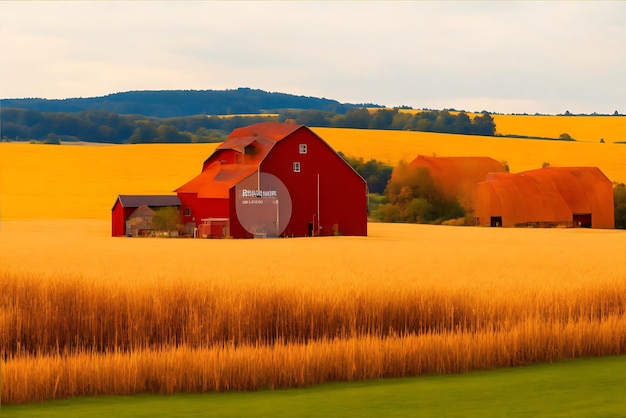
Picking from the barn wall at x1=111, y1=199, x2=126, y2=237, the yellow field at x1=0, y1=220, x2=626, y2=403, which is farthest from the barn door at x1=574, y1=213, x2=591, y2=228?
the yellow field at x1=0, y1=220, x2=626, y2=403

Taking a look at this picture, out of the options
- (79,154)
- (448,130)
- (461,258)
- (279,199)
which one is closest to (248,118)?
(448,130)

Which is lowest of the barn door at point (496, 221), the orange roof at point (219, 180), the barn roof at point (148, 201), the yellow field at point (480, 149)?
the barn door at point (496, 221)

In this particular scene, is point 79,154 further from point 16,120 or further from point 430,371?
point 430,371

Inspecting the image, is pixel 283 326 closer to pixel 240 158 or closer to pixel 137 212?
pixel 240 158

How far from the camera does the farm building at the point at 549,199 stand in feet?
262

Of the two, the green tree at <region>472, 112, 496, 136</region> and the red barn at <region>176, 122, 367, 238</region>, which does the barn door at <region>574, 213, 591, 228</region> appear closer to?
the red barn at <region>176, 122, 367, 238</region>

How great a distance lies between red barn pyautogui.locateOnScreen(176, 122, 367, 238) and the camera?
63438 mm

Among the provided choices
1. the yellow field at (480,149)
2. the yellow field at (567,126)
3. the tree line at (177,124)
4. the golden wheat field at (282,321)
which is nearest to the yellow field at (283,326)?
the golden wheat field at (282,321)

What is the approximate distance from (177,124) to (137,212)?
92.5 metres

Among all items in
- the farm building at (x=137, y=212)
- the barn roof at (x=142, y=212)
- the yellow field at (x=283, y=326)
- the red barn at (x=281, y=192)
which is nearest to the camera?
the yellow field at (x=283, y=326)

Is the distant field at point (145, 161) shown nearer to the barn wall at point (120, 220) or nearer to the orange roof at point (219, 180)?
Result: the barn wall at point (120, 220)

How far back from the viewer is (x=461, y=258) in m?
44.9

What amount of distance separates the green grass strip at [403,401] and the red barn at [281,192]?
45935 millimetres

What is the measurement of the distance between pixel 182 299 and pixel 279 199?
134ft
